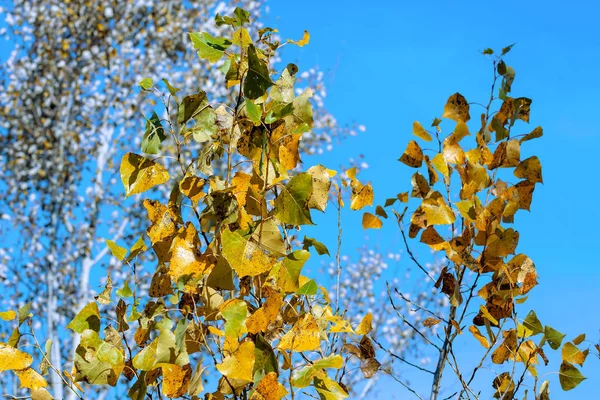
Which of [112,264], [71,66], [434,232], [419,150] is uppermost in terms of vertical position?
[71,66]

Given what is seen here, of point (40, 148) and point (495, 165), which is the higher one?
point (40, 148)

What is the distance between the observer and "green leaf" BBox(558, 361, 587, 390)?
1.30 meters

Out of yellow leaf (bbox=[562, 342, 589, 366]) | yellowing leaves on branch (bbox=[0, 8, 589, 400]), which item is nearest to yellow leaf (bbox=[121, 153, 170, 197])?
yellowing leaves on branch (bbox=[0, 8, 589, 400])

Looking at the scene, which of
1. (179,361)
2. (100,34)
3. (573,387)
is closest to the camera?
(179,361)

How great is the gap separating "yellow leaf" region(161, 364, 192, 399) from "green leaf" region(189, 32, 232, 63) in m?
0.51

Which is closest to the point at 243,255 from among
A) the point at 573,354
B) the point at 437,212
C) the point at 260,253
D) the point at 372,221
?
the point at 260,253

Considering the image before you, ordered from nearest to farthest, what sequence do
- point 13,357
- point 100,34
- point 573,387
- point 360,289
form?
point 13,357
point 573,387
point 100,34
point 360,289

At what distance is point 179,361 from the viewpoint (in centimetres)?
95

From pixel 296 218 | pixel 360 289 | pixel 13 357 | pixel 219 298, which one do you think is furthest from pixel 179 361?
pixel 360 289

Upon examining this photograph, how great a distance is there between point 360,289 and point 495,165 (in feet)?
20.3

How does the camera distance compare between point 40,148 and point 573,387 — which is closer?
point 573,387

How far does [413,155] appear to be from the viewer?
1388mm

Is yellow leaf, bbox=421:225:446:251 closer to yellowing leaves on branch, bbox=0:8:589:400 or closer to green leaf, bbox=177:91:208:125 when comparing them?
yellowing leaves on branch, bbox=0:8:589:400

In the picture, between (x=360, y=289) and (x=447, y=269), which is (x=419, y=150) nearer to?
(x=447, y=269)
